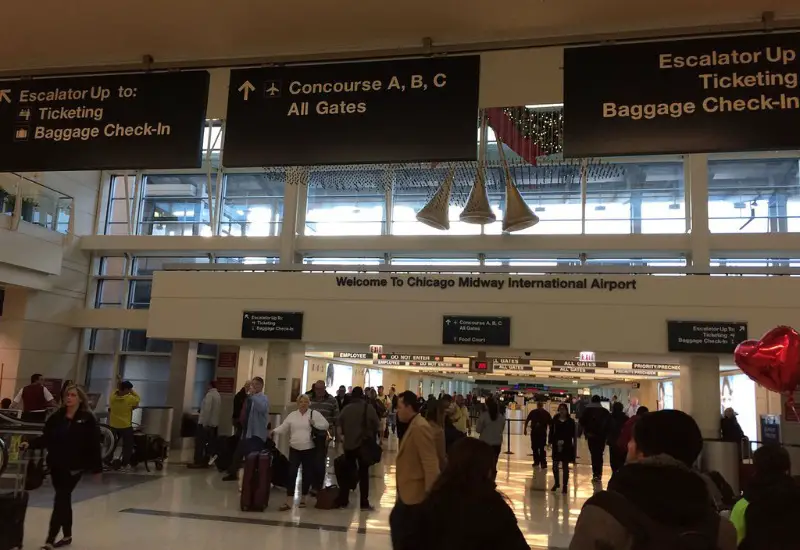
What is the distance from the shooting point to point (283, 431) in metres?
8.59

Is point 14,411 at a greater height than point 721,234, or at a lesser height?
lesser

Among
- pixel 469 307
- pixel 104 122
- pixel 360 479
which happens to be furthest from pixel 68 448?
pixel 469 307

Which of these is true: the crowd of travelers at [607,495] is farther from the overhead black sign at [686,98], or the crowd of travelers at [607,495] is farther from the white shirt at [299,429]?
the white shirt at [299,429]

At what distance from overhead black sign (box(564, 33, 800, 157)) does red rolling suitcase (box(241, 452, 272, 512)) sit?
6024 mm

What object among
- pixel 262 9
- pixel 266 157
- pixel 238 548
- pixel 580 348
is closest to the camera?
pixel 262 9

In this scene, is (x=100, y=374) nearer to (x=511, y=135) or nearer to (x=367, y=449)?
(x=367, y=449)

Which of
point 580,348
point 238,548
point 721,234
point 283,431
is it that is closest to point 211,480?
point 283,431

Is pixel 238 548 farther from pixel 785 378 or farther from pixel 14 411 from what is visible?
pixel 14 411

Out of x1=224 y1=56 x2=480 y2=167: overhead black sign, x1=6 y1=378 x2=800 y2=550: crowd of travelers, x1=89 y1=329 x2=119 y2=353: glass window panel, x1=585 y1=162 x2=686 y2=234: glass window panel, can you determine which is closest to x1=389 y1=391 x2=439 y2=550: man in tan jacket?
x1=6 y1=378 x2=800 y2=550: crowd of travelers

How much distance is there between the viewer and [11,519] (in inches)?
215

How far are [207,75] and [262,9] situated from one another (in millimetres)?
847

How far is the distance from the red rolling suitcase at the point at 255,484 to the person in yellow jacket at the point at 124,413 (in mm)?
3643

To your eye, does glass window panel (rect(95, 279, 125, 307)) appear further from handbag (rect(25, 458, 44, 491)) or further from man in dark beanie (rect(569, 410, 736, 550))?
man in dark beanie (rect(569, 410, 736, 550))

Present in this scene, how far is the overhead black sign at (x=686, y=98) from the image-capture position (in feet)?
11.9
